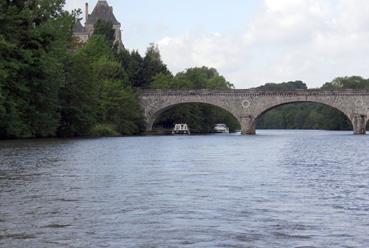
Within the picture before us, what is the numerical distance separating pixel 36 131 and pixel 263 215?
1723 inches

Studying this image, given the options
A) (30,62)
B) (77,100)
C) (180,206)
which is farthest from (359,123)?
(180,206)

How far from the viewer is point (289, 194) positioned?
60.1 feet

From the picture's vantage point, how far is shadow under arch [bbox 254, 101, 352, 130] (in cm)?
13688

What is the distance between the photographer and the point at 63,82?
191 ft

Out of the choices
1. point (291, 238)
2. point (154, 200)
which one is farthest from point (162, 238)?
point (154, 200)

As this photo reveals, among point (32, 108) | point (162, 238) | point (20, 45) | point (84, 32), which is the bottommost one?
point (162, 238)

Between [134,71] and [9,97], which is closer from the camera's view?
[9,97]

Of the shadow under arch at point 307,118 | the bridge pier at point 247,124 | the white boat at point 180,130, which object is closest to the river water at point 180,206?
the white boat at point 180,130

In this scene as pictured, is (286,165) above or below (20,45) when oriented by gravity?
below

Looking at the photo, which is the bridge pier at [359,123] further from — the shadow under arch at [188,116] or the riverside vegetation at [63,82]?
the riverside vegetation at [63,82]

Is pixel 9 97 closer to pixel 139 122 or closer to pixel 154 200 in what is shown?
pixel 154 200

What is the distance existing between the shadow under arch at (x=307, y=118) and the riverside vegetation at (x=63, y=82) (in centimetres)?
3339

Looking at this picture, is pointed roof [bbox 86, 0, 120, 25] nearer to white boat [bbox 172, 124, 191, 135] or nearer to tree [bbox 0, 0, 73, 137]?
white boat [bbox 172, 124, 191, 135]

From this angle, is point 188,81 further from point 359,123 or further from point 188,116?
point 359,123
